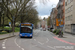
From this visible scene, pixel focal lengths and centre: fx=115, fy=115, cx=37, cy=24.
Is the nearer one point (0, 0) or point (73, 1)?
point (0, 0)

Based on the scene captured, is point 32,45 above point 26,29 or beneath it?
beneath

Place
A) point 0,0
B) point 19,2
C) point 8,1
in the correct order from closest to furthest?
1. point 0,0
2. point 8,1
3. point 19,2

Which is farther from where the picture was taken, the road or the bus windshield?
the bus windshield

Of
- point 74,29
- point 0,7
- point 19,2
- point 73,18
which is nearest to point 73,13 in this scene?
point 73,18

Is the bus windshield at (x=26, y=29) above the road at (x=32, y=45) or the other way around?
above

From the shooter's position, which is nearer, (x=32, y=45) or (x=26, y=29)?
(x=32, y=45)

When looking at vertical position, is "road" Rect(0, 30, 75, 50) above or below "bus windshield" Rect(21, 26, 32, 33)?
below

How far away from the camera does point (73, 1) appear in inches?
1260

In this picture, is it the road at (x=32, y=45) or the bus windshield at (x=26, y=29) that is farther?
the bus windshield at (x=26, y=29)

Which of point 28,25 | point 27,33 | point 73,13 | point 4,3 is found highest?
point 4,3

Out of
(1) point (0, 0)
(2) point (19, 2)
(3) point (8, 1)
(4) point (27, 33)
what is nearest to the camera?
(4) point (27, 33)

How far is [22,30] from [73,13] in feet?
57.8

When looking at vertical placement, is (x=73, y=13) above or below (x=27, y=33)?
above

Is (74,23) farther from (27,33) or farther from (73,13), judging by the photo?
(27,33)
